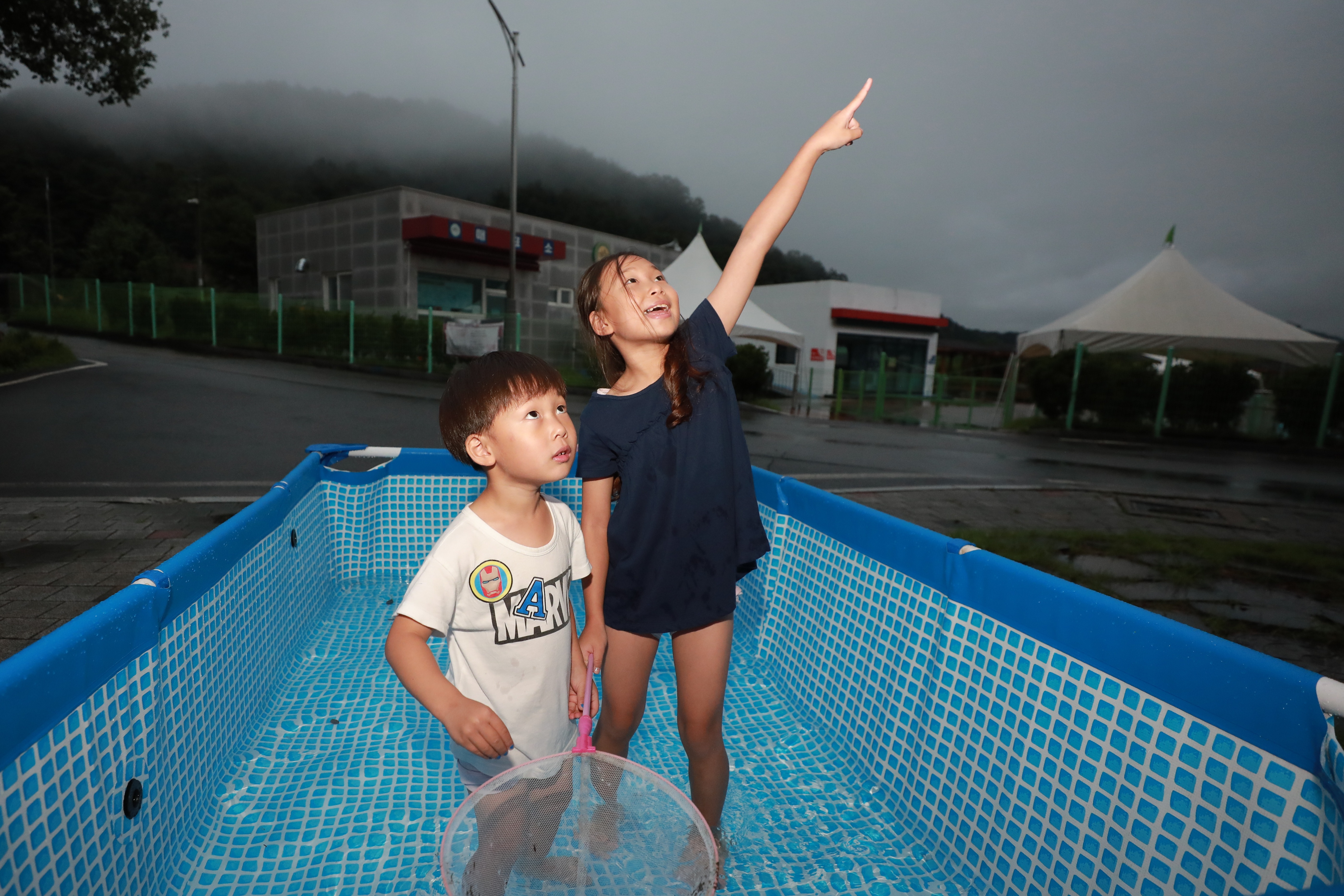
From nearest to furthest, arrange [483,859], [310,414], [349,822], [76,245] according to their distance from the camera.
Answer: [483,859], [349,822], [310,414], [76,245]

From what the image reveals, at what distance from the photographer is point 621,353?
6.16 ft

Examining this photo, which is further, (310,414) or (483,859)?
(310,414)

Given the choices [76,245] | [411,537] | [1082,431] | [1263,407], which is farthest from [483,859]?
[76,245]

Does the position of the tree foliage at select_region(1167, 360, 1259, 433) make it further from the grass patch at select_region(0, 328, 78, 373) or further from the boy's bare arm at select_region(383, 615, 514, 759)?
the grass patch at select_region(0, 328, 78, 373)

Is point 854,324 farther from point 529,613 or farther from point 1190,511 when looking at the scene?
point 529,613

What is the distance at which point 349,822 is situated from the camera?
2.18m

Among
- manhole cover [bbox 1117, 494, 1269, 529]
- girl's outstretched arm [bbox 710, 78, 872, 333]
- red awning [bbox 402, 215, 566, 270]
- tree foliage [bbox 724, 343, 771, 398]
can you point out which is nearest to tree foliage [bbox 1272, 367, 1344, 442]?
manhole cover [bbox 1117, 494, 1269, 529]

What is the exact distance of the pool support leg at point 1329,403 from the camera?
1566 centimetres

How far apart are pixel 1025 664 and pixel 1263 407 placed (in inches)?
788

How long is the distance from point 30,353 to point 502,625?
20569mm

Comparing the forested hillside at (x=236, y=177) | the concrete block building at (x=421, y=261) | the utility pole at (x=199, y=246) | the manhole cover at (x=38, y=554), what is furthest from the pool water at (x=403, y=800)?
the utility pole at (x=199, y=246)

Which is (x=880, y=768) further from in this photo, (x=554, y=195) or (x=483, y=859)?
(x=554, y=195)

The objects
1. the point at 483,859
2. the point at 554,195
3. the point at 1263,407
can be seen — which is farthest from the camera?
the point at 554,195

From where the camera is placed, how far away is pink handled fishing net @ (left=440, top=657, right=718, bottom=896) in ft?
3.87
